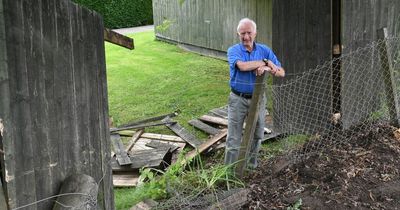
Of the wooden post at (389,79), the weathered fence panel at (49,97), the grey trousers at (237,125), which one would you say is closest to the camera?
the weathered fence panel at (49,97)

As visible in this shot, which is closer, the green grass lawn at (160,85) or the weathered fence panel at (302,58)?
the weathered fence panel at (302,58)

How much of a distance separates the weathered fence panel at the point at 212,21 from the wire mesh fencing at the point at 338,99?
6.37 meters

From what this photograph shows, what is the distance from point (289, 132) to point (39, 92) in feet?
18.4

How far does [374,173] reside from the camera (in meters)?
6.27

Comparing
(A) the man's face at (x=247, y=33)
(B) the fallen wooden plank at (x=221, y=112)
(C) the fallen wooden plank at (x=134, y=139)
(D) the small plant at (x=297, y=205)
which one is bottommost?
(C) the fallen wooden plank at (x=134, y=139)

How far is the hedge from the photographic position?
103 feet

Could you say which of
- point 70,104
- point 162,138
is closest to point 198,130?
point 162,138

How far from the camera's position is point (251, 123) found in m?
5.88

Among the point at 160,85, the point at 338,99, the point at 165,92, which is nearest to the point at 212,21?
the point at 160,85

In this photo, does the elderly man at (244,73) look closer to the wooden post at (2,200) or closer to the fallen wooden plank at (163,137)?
the fallen wooden plank at (163,137)

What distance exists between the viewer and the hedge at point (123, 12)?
31328 mm

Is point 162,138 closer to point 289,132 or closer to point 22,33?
point 289,132

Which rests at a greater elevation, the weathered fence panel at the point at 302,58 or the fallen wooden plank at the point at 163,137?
the weathered fence panel at the point at 302,58

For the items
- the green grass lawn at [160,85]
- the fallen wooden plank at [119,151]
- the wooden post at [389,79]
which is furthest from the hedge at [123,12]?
the wooden post at [389,79]
